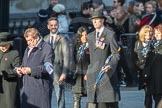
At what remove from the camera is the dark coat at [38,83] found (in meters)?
10.9

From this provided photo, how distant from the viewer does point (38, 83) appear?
1087cm

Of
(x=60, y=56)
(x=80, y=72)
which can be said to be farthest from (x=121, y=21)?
(x=60, y=56)

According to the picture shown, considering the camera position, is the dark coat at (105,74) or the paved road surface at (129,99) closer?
the dark coat at (105,74)

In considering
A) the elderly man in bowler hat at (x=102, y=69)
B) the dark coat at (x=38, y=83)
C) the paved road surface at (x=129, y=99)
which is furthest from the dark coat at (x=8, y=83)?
the paved road surface at (x=129, y=99)

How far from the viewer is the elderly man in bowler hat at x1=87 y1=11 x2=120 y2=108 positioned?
440 inches

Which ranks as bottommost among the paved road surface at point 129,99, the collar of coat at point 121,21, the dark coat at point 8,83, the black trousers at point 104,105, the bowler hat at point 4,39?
the paved road surface at point 129,99

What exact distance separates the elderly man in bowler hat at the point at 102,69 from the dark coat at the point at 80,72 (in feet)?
5.63

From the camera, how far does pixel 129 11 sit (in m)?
19.3

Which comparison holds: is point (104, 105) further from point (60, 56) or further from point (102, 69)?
point (60, 56)

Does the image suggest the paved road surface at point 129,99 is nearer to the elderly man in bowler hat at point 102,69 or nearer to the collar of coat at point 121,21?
the collar of coat at point 121,21

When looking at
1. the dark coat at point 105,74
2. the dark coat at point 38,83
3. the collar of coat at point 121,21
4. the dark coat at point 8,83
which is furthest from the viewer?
the collar of coat at point 121,21

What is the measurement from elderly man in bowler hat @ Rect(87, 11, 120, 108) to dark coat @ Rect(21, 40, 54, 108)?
2.41 ft

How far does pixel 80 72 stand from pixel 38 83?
2.48m

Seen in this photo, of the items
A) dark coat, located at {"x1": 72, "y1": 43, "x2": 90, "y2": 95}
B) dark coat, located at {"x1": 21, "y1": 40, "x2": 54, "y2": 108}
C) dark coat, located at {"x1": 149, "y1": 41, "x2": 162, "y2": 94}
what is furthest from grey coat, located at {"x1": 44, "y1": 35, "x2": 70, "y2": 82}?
dark coat, located at {"x1": 21, "y1": 40, "x2": 54, "y2": 108}
